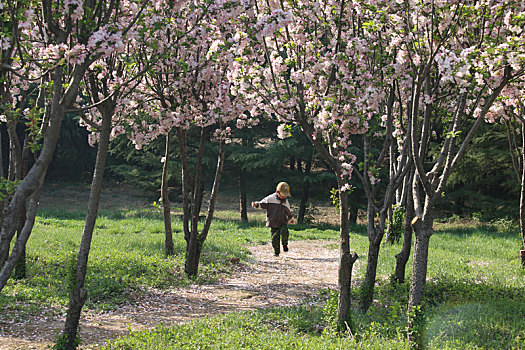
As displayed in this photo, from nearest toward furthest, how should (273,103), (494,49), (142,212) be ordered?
(494,49) < (273,103) < (142,212)

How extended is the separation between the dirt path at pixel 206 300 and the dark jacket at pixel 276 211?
2.99 ft

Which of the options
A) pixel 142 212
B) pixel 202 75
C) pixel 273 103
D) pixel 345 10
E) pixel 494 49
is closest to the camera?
pixel 494 49

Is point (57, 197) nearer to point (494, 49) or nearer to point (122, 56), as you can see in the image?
point (122, 56)

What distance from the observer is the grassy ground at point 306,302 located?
488 cm

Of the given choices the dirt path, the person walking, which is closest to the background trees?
the dirt path

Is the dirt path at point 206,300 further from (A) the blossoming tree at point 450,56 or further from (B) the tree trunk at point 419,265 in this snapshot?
(A) the blossoming tree at point 450,56

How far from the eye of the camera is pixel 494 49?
3965 mm

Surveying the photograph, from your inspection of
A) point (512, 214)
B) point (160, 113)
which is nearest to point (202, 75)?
point (160, 113)

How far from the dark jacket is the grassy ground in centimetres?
105

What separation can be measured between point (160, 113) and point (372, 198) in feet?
13.1

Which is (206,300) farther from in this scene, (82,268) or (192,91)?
(192,91)

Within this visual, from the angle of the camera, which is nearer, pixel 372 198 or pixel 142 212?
pixel 372 198

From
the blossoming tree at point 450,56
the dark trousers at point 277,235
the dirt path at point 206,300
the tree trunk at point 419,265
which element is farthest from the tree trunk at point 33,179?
the dark trousers at point 277,235

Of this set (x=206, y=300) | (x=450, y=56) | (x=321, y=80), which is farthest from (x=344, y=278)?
(x=206, y=300)
